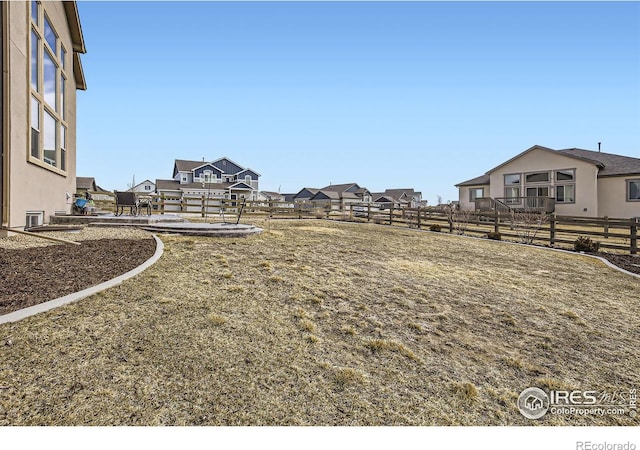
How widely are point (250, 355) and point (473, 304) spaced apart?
3.73 metres

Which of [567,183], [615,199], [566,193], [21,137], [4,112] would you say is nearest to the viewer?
[4,112]

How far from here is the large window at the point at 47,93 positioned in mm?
8609

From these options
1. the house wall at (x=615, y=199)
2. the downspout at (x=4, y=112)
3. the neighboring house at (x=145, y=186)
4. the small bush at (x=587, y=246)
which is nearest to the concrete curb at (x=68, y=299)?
the downspout at (x=4, y=112)

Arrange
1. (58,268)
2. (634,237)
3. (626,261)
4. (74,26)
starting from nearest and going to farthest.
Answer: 1. (58,268)
2. (626,261)
3. (634,237)
4. (74,26)

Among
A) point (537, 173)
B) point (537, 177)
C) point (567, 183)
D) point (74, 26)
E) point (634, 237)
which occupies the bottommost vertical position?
point (634, 237)

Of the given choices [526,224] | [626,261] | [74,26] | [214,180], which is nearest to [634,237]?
[626,261]

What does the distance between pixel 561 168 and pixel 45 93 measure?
29.5 metres

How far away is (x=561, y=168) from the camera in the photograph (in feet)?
80.1

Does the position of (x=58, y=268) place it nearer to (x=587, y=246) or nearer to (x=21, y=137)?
(x=21, y=137)

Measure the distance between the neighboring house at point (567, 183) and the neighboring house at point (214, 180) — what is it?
3076cm

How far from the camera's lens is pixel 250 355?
3.33 m

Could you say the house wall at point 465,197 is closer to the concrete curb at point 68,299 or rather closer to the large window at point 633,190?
the large window at point 633,190
